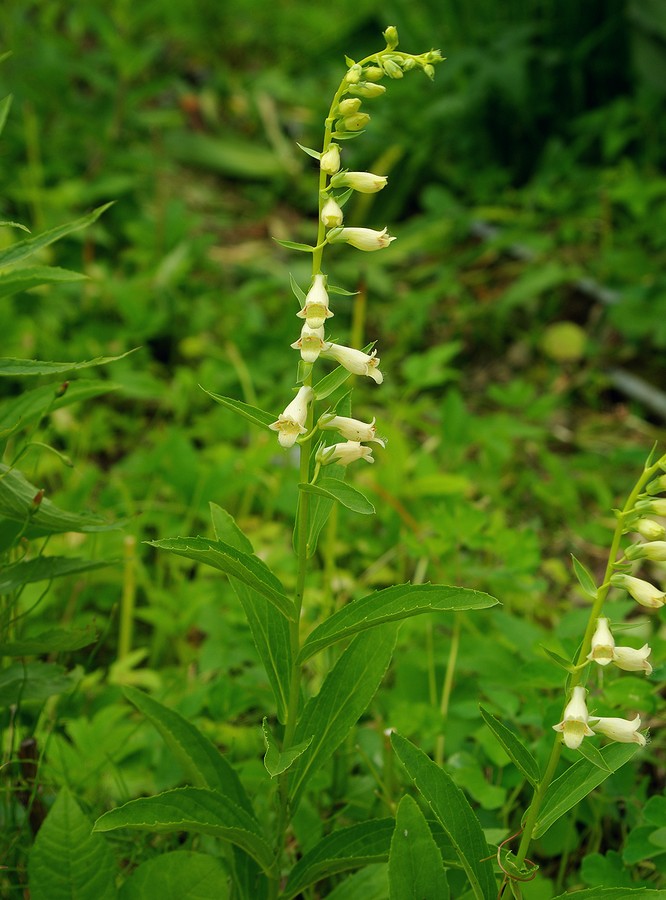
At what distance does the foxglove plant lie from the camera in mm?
1084

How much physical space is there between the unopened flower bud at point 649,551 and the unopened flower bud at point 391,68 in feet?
2.02

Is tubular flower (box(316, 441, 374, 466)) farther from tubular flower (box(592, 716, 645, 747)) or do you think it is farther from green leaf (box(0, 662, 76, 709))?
green leaf (box(0, 662, 76, 709))

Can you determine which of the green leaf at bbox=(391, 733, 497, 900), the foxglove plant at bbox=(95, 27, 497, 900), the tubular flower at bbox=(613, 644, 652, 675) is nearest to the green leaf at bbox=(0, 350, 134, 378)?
the foxglove plant at bbox=(95, 27, 497, 900)

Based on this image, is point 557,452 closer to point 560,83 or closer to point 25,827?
point 560,83

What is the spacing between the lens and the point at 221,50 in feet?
18.4

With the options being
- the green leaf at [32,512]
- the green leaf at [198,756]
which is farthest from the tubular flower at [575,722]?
the green leaf at [32,512]

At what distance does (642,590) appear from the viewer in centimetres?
106

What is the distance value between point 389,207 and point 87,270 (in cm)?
166

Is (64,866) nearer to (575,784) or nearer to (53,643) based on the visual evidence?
(53,643)

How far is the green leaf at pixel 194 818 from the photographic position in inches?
43.4

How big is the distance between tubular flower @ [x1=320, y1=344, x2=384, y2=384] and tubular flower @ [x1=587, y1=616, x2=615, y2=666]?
0.38 m

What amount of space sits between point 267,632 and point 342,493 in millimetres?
275

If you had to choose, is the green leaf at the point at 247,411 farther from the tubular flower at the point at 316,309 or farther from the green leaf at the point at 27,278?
the green leaf at the point at 27,278

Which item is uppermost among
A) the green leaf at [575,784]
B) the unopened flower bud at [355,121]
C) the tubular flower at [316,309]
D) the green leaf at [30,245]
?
the unopened flower bud at [355,121]
